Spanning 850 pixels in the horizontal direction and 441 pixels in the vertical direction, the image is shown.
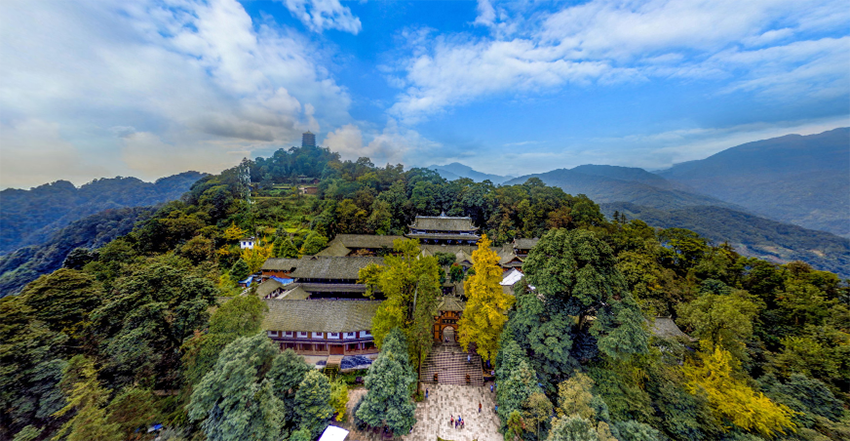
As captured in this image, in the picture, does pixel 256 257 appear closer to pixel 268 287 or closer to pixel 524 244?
pixel 268 287

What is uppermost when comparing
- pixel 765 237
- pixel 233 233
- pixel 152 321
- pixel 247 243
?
pixel 233 233

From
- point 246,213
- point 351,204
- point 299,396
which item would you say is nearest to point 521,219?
point 351,204

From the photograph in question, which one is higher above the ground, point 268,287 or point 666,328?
point 268,287

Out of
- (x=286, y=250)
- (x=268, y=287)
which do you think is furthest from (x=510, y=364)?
(x=286, y=250)

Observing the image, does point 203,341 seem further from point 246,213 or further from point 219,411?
point 246,213

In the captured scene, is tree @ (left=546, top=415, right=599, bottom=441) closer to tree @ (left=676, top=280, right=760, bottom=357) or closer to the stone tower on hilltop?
tree @ (left=676, top=280, right=760, bottom=357)

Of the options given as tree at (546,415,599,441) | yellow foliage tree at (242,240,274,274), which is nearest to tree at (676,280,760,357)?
tree at (546,415,599,441)
